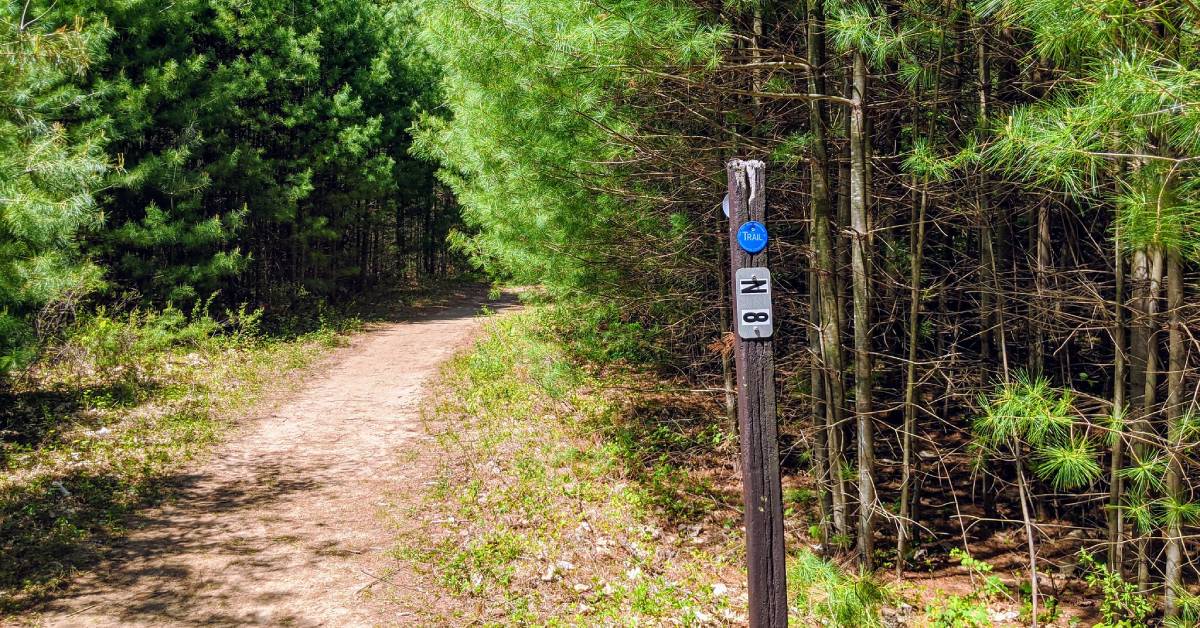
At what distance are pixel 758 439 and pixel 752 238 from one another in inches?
42.4

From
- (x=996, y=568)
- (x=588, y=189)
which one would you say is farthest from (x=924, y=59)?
(x=996, y=568)

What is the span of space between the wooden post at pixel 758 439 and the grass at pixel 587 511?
0.91m

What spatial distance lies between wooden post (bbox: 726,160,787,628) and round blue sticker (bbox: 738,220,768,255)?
0.07 ft

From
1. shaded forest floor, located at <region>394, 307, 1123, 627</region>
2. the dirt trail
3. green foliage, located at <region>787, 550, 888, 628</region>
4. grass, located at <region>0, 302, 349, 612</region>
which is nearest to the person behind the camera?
green foliage, located at <region>787, 550, 888, 628</region>

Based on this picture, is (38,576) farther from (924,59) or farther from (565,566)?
(924,59)

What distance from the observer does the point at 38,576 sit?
5.74 meters

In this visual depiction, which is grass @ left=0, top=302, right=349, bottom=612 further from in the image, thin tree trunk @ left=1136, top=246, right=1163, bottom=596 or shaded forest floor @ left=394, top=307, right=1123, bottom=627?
thin tree trunk @ left=1136, top=246, right=1163, bottom=596

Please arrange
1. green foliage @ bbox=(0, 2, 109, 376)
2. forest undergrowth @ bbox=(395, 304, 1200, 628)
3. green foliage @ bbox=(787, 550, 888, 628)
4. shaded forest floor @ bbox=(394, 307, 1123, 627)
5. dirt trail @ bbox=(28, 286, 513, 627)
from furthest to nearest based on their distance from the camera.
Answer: green foliage @ bbox=(0, 2, 109, 376) → shaded forest floor @ bbox=(394, 307, 1123, 627) → forest undergrowth @ bbox=(395, 304, 1200, 628) → dirt trail @ bbox=(28, 286, 513, 627) → green foliage @ bbox=(787, 550, 888, 628)

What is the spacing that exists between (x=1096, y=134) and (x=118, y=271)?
15135 millimetres

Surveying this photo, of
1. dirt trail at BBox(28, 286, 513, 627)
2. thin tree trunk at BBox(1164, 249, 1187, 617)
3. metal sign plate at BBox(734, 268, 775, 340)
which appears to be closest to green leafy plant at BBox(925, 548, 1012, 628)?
thin tree trunk at BBox(1164, 249, 1187, 617)

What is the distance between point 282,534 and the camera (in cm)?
689

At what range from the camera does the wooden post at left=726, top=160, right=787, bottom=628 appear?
3.86 m

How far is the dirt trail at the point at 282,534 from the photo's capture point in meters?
5.43

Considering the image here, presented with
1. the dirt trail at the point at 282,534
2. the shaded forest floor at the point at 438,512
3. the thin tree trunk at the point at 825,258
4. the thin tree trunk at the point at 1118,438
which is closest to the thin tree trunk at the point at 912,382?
the shaded forest floor at the point at 438,512
